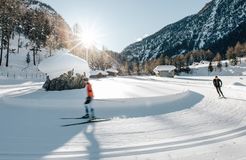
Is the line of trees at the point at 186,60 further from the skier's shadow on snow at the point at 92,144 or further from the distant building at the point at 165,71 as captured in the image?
the skier's shadow on snow at the point at 92,144

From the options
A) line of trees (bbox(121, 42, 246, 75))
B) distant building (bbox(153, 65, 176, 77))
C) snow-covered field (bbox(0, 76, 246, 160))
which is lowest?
snow-covered field (bbox(0, 76, 246, 160))

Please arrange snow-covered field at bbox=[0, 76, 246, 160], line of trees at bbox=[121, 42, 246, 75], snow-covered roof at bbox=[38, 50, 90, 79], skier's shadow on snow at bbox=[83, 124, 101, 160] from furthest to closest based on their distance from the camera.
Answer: line of trees at bbox=[121, 42, 246, 75] → snow-covered roof at bbox=[38, 50, 90, 79] → snow-covered field at bbox=[0, 76, 246, 160] → skier's shadow on snow at bbox=[83, 124, 101, 160]

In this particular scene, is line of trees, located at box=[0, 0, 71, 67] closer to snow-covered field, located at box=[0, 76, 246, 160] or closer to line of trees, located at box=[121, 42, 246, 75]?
line of trees, located at box=[121, 42, 246, 75]

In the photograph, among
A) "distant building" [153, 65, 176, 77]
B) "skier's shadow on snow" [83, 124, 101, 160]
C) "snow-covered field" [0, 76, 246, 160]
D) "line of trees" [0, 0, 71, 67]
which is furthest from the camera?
"distant building" [153, 65, 176, 77]

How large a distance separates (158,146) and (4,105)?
1361cm

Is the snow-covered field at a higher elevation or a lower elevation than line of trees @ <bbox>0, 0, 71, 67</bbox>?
lower

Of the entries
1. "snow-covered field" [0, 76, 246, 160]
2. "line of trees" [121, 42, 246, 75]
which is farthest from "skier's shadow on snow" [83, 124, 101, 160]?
"line of trees" [121, 42, 246, 75]

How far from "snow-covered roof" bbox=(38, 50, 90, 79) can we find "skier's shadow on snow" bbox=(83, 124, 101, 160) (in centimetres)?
1258

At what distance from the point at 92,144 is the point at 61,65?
15763 mm

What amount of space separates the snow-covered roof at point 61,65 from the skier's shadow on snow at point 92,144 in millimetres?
12585

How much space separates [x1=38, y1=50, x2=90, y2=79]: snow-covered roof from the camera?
979 inches

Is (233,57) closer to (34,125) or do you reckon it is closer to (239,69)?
(239,69)

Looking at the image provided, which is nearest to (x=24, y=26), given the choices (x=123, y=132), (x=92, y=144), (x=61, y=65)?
(x=61, y=65)

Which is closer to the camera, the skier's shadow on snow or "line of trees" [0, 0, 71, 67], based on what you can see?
the skier's shadow on snow
